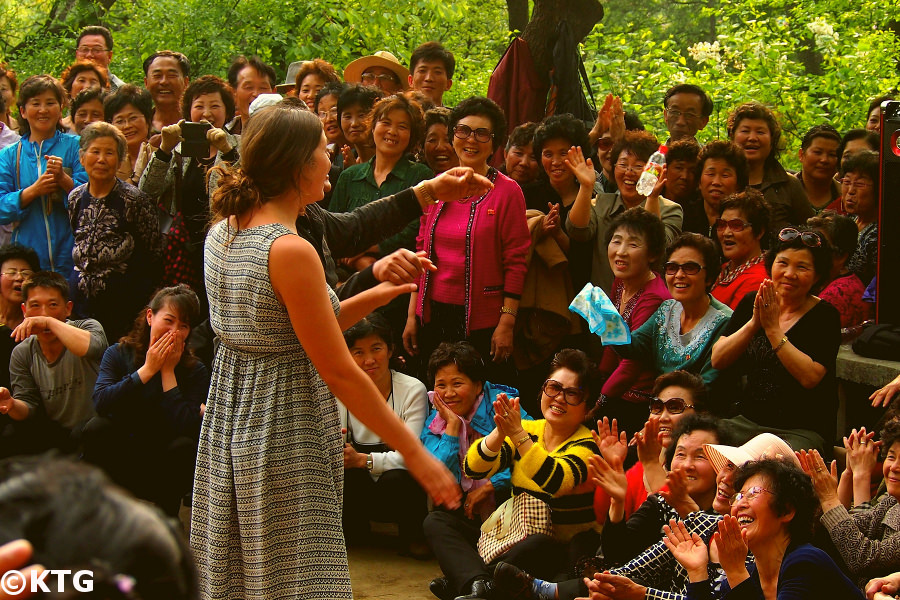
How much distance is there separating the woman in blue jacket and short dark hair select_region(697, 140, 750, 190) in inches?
148

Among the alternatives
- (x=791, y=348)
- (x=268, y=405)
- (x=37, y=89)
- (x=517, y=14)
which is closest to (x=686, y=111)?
(x=791, y=348)

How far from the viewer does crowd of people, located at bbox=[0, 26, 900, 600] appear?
9.29ft

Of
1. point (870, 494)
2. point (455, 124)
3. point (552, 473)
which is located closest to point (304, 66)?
point (455, 124)

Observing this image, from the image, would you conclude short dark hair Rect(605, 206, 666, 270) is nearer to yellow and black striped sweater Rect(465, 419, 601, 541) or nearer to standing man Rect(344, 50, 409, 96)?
yellow and black striped sweater Rect(465, 419, 601, 541)

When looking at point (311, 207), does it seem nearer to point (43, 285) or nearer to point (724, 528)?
point (724, 528)

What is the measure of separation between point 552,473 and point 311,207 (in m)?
1.90

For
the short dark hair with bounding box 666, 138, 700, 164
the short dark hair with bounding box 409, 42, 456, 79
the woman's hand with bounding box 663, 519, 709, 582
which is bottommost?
the woman's hand with bounding box 663, 519, 709, 582

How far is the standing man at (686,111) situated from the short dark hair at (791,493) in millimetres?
3373

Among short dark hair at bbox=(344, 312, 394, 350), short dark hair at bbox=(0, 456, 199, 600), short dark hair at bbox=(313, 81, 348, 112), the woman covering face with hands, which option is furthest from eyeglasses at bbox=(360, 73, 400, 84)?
short dark hair at bbox=(0, 456, 199, 600)

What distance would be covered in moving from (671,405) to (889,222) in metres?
1.49

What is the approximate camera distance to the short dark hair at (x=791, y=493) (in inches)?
140

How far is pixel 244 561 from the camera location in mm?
2850

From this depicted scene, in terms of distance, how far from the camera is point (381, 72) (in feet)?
25.1

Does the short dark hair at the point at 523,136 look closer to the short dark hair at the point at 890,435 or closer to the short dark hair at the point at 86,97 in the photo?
the short dark hair at the point at 86,97
